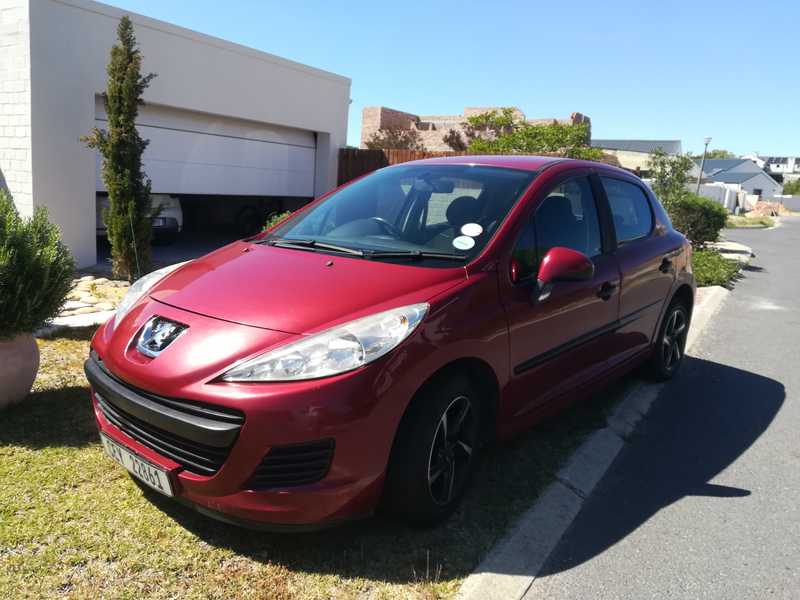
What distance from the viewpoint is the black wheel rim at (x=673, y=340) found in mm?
5270

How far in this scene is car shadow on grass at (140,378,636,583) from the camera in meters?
2.66

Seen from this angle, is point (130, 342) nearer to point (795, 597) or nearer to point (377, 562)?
point (377, 562)

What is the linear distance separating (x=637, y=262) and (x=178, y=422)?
328cm

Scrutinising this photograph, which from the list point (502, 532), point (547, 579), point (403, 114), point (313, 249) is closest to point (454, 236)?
point (313, 249)

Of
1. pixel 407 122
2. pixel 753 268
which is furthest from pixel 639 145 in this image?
pixel 753 268

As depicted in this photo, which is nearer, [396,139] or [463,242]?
[463,242]

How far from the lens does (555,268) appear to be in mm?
3195

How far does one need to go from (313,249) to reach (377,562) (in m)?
1.61

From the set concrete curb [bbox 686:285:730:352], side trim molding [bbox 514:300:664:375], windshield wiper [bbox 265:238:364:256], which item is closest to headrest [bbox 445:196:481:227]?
windshield wiper [bbox 265:238:364:256]

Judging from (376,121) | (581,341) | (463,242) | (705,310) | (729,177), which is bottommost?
(705,310)

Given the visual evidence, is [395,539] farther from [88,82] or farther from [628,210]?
[88,82]

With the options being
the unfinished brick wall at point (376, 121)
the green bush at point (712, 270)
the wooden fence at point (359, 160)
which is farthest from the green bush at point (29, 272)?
the unfinished brick wall at point (376, 121)

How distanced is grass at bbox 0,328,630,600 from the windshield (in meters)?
1.31

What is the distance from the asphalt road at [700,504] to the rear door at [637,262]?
666 mm
